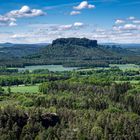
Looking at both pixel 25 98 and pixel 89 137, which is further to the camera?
pixel 25 98

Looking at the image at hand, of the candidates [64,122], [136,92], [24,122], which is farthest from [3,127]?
[136,92]

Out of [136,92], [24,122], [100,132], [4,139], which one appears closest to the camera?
[4,139]

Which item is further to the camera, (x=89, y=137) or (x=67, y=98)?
(x=67, y=98)

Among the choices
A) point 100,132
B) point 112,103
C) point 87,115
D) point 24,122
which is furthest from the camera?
point 112,103

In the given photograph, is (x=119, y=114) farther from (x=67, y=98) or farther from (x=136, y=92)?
(x=136, y=92)

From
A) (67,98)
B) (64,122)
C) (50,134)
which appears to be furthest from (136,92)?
(50,134)

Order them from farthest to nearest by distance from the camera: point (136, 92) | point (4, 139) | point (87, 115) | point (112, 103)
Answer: point (136, 92)
point (112, 103)
point (87, 115)
point (4, 139)

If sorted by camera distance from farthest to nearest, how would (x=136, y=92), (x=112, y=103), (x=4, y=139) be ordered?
(x=136, y=92)
(x=112, y=103)
(x=4, y=139)

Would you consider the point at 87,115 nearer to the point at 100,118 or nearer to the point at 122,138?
the point at 100,118
